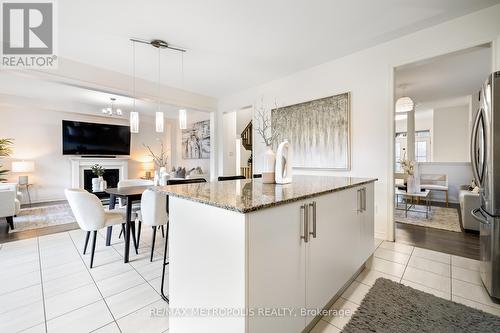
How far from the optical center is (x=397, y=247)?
8.83ft

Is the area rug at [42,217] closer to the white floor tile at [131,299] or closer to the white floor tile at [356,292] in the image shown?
the white floor tile at [131,299]

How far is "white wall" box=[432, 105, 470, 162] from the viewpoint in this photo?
597 centimetres

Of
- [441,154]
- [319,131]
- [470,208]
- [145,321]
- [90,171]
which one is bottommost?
[145,321]

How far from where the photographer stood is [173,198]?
1325 mm

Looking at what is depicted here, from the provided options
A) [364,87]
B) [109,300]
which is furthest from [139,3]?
[364,87]

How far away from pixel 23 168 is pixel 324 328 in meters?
7.06

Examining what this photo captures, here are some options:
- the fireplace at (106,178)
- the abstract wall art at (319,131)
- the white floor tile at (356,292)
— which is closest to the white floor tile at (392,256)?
→ the white floor tile at (356,292)

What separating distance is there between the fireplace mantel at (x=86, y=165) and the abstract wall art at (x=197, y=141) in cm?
201

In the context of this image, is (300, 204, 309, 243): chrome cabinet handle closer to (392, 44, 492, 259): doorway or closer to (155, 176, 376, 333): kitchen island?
(155, 176, 376, 333): kitchen island

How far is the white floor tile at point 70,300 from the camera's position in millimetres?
1605

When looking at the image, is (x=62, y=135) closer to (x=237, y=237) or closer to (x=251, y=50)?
(x=251, y=50)

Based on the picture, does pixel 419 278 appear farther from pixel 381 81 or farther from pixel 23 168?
pixel 23 168

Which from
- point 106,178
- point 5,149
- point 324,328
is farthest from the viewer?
point 106,178

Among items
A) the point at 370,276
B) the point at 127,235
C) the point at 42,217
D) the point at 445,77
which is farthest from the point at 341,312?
the point at 42,217
